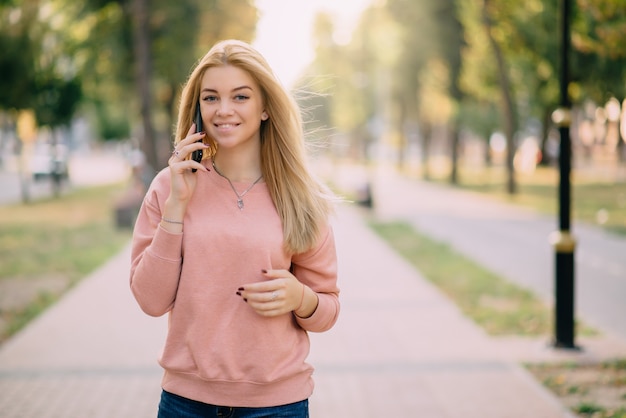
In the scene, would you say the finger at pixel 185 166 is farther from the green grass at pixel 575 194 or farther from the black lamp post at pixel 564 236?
the green grass at pixel 575 194

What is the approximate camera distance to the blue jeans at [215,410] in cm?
257

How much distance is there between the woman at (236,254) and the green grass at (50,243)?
6237 mm

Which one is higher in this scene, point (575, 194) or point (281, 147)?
point (281, 147)

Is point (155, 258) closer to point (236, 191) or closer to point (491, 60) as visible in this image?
point (236, 191)

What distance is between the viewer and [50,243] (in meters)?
16.5

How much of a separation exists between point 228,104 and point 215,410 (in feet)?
3.03

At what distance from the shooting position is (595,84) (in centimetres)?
2552

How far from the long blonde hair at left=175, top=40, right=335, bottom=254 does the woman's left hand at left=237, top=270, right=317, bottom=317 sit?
109 millimetres

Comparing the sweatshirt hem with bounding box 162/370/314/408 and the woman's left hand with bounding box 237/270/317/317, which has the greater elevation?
the woman's left hand with bounding box 237/270/317/317

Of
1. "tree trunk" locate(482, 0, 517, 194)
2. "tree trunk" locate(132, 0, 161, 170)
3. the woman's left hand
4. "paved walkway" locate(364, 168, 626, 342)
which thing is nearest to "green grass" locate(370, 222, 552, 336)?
"paved walkway" locate(364, 168, 626, 342)

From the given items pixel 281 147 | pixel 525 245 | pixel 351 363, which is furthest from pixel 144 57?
pixel 281 147

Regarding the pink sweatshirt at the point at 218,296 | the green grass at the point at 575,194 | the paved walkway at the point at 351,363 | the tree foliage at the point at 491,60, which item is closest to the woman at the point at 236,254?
the pink sweatshirt at the point at 218,296

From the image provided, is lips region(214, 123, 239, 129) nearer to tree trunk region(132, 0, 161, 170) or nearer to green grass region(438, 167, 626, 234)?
green grass region(438, 167, 626, 234)

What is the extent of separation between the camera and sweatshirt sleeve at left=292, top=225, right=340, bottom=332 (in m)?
2.62
